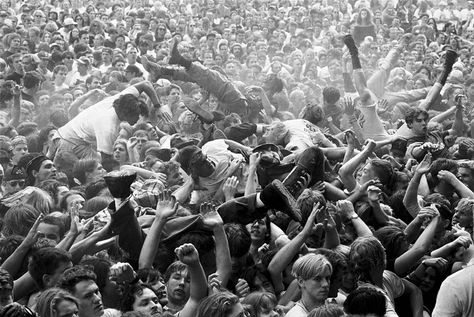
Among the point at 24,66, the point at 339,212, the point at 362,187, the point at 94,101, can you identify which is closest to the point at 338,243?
the point at 339,212

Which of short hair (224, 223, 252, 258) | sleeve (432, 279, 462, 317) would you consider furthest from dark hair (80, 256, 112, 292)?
sleeve (432, 279, 462, 317)

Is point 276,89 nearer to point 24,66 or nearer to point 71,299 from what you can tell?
point 24,66

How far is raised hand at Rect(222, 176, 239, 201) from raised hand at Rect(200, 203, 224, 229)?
51.5 inches

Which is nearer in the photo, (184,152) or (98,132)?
(184,152)

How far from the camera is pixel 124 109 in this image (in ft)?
38.4

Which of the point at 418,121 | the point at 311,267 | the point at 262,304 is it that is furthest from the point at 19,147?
the point at 311,267

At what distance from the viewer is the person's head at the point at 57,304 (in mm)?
5816

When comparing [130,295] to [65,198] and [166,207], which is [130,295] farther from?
[65,198]

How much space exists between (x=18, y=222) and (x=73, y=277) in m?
2.11

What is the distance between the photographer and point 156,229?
762cm

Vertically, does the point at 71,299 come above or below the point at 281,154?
above

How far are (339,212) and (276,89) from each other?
7.11 m

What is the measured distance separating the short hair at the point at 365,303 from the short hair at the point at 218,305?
68 cm

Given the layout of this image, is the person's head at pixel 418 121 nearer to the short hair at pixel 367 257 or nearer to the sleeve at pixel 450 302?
the short hair at pixel 367 257
